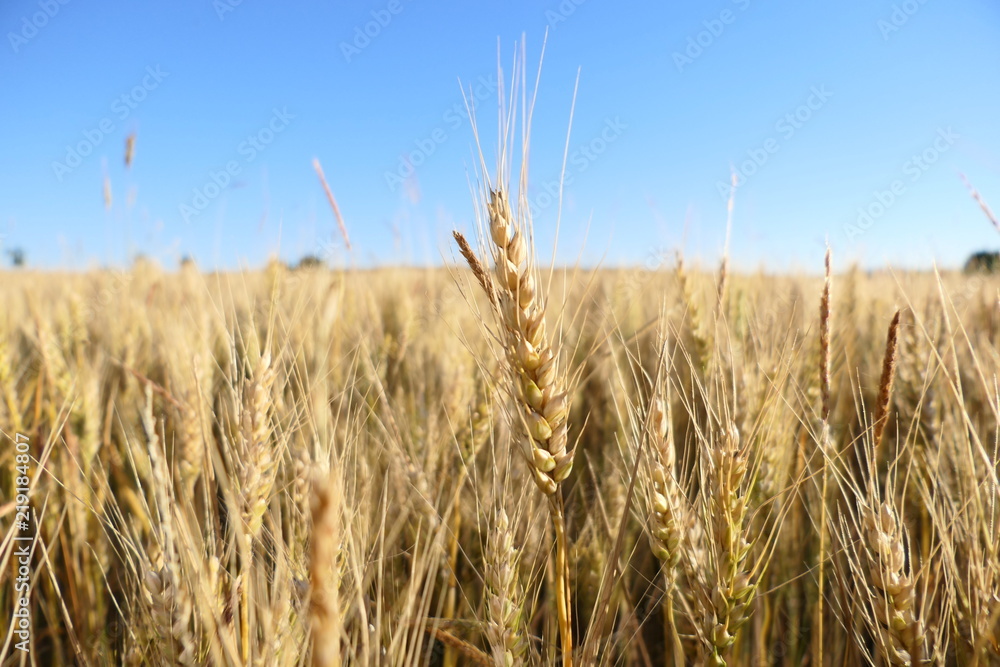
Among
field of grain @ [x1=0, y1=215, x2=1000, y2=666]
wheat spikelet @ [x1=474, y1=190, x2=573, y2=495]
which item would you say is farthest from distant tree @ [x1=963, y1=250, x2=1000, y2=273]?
wheat spikelet @ [x1=474, y1=190, x2=573, y2=495]

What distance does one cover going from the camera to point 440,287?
451 cm

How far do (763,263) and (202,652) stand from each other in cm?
431

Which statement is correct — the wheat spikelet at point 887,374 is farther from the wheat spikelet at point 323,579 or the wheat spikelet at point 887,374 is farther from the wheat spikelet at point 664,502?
the wheat spikelet at point 323,579

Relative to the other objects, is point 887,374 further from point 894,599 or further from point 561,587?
point 561,587

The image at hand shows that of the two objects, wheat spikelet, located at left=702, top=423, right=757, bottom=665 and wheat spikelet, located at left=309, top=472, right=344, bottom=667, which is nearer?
wheat spikelet, located at left=309, top=472, right=344, bottom=667

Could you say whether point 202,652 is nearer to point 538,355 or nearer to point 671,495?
point 538,355

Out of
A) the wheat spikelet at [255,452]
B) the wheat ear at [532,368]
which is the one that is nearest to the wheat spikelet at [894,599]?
the wheat ear at [532,368]

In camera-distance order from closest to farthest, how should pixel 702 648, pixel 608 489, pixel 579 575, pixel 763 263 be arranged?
pixel 702 648
pixel 579 575
pixel 608 489
pixel 763 263

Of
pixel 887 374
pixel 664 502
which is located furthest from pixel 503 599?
pixel 887 374

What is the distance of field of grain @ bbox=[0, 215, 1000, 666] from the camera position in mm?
805

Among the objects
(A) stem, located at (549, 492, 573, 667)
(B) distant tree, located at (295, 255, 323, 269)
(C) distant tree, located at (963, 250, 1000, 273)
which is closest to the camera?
(A) stem, located at (549, 492, 573, 667)

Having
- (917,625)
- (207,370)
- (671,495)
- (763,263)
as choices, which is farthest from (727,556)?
(763,263)

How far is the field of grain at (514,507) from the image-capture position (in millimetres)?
805

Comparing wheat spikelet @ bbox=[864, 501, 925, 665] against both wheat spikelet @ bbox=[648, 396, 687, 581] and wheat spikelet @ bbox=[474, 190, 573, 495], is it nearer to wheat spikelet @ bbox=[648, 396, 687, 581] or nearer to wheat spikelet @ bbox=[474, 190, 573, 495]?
wheat spikelet @ bbox=[648, 396, 687, 581]
